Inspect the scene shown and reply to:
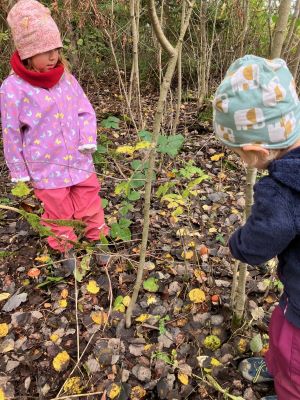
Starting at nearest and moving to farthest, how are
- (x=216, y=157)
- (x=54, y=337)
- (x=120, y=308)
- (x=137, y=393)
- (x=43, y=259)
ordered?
1. (x=137, y=393)
2. (x=54, y=337)
3. (x=120, y=308)
4. (x=43, y=259)
5. (x=216, y=157)

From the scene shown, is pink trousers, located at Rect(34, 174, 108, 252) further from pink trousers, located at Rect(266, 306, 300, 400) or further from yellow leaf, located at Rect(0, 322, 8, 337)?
pink trousers, located at Rect(266, 306, 300, 400)

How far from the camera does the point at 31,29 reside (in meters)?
1.78

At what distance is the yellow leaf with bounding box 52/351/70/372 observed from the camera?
1.67 m

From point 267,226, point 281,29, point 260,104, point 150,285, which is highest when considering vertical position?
point 281,29

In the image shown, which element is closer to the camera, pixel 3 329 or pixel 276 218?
pixel 276 218

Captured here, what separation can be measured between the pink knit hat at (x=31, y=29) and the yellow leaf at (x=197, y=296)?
1.52 meters

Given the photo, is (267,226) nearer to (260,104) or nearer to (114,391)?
(260,104)

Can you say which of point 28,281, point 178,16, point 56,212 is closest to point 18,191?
point 56,212

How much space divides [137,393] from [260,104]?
52.7 inches

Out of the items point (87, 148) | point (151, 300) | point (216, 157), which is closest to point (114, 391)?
point (151, 300)

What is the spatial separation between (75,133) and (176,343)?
132cm

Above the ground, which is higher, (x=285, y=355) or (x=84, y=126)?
(x=84, y=126)

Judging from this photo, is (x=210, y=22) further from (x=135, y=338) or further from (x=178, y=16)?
(x=135, y=338)

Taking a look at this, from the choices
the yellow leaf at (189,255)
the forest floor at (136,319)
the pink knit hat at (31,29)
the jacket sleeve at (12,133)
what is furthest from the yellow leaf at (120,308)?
the pink knit hat at (31,29)
